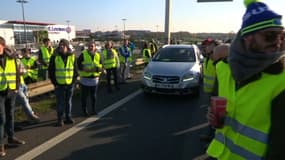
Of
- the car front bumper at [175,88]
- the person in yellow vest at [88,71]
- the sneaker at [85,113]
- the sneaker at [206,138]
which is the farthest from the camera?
the car front bumper at [175,88]

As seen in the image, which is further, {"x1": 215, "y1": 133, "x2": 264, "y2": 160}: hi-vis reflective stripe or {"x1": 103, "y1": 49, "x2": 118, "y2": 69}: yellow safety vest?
{"x1": 103, "y1": 49, "x2": 118, "y2": 69}: yellow safety vest

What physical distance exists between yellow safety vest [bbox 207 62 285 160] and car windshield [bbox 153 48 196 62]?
907cm

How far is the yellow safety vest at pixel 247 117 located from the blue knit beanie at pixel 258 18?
0.88ft

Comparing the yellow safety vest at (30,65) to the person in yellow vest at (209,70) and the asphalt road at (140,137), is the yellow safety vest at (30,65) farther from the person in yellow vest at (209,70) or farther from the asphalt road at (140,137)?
the person in yellow vest at (209,70)

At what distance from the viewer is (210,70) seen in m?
6.14

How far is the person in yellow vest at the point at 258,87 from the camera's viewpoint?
5.53ft

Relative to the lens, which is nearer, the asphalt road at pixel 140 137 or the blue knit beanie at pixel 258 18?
the blue knit beanie at pixel 258 18

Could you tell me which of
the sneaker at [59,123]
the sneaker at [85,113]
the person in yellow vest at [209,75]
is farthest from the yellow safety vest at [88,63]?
the person in yellow vest at [209,75]

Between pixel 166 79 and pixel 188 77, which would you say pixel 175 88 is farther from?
pixel 188 77

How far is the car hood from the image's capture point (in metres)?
10.0

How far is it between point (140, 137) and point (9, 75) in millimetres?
2643

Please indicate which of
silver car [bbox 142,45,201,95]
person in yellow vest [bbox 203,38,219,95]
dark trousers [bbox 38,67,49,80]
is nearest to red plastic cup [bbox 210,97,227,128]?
person in yellow vest [bbox 203,38,219,95]

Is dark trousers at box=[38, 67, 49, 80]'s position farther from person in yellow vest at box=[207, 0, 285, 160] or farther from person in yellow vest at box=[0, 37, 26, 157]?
person in yellow vest at box=[207, 0, 285, 160]

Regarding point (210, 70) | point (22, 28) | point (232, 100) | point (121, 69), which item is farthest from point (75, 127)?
point (22, 28)
